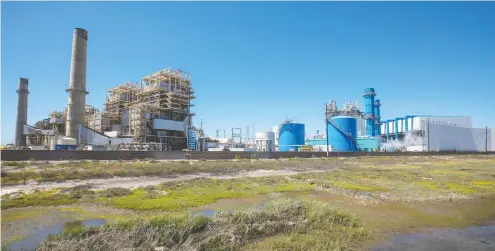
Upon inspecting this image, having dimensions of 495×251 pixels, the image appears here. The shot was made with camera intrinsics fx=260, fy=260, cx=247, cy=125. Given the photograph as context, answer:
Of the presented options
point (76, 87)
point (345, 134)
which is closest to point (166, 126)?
point (76, 87)

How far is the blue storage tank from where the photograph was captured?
84.1m

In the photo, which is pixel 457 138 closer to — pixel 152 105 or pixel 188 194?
pixel 152 105

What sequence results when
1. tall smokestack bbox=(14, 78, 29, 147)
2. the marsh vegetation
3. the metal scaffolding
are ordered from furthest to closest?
tall smokestack bbox=(14, 78, 29, 147) < the metal scaffolding < the marsh vegetation

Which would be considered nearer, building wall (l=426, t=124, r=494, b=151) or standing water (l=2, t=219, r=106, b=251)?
standing water (l=2, t=219, r=106, b=251)

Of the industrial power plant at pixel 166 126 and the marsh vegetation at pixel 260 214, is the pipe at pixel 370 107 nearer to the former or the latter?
the industrial power plant at pixel 166 126

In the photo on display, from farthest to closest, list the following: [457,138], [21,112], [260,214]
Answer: [457,138] < [21,112] < [260,214]

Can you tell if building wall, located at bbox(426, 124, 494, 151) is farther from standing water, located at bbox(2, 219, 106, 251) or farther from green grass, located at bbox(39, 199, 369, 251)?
standing water, located at bbox(2, 219, 106, 251)

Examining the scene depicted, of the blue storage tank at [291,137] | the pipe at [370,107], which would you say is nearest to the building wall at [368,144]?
the pipe at [370,107]

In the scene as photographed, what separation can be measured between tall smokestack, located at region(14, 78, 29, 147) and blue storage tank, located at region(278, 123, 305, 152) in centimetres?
7669

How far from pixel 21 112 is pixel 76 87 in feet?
96.4

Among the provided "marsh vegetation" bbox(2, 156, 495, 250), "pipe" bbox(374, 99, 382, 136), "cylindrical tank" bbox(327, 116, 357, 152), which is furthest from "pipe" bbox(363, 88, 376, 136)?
"marsh vegetation" bbox(2, 156, 495, 250)

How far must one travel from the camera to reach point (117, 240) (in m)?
7.73

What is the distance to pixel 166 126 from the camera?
68.4m

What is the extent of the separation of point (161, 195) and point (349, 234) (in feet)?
36.1
